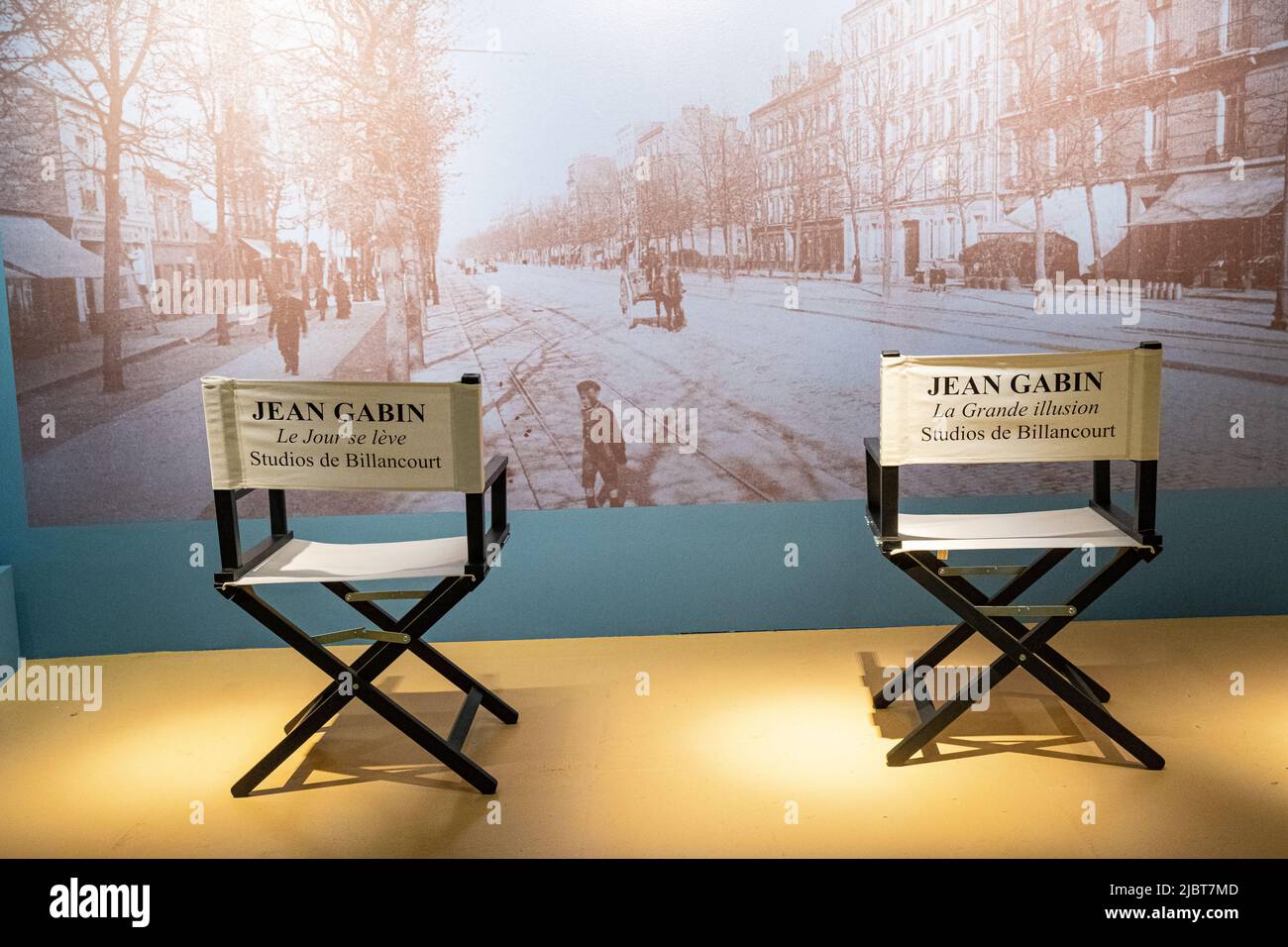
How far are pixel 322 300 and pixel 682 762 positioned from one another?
7.44ft

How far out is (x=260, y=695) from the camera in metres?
3.92

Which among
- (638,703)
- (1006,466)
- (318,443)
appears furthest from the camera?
(1006,466)

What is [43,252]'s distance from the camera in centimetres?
414

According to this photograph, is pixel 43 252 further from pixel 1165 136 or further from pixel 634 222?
pixel 1165 136

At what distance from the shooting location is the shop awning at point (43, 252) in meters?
4.11

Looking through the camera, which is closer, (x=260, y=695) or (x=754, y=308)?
(x=260, y=695)

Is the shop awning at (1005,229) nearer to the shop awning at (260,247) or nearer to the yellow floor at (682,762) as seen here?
the yellow floor at (682,762)

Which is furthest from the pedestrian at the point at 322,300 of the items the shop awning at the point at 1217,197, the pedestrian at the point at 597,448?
the shop awning at the point at 1217,197

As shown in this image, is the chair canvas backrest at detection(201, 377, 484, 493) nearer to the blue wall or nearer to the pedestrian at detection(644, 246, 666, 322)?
the blue wall

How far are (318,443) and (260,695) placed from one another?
1.33 meters

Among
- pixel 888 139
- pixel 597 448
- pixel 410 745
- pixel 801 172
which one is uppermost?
pixel 888 139

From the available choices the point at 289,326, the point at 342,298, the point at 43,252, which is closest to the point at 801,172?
the point at 342,298
